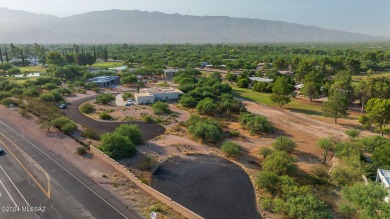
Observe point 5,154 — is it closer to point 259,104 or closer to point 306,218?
point 306,218

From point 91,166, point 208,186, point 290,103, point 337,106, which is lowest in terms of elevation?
point 208,186

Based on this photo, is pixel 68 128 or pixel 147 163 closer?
pixel 147 163

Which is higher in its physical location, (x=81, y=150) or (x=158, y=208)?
(x=81, y=150)

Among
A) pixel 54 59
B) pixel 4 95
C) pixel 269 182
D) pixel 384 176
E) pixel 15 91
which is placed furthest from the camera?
pixel 54 59

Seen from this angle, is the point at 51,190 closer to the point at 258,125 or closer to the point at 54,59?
the point at 258,125

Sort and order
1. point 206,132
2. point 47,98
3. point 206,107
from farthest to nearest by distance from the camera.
Result: point 47,98, point 206,107, point 206,132

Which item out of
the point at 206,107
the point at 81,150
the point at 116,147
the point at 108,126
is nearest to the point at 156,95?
the point at 206,107

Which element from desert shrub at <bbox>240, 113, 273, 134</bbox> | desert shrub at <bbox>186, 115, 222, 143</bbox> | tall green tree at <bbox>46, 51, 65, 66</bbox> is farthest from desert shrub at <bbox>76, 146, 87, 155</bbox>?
tall green tree at <bbox>46, 51, 65, 66</bbox>
